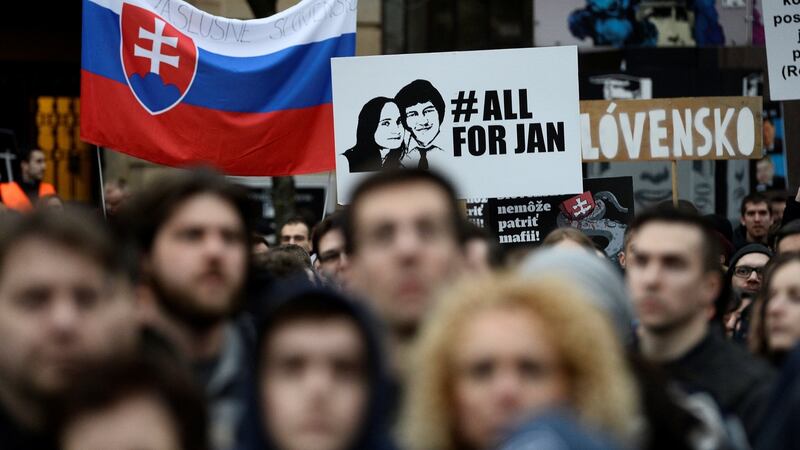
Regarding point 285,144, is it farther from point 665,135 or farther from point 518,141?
point 665,135

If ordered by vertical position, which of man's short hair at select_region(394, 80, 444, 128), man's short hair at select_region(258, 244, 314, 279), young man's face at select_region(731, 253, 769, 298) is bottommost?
young man's face at select_region(731, 253, 769, 298)

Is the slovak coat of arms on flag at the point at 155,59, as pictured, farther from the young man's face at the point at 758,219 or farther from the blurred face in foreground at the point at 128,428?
the blurred face in foreground at the point at 128,428

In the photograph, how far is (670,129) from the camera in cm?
1066

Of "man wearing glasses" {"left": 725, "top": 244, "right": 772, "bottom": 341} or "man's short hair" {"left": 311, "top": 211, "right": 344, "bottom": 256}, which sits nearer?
"man's short hair" {"left": 311, "top": 211, "right": 344, "bottom": 256}

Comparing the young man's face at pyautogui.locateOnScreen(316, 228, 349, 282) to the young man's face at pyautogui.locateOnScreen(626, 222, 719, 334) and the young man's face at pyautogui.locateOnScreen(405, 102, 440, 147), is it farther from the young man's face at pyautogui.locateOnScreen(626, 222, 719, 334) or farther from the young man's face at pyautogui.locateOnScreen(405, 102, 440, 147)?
the young man's face at pyautogui.locateOnScreen(626, 222, 719, 334)

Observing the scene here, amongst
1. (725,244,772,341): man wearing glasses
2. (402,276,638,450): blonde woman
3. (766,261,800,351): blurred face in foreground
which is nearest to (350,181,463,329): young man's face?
(402,276,638,450): blonde woman

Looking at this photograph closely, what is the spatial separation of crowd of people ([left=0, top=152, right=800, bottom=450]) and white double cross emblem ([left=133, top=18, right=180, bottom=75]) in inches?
180

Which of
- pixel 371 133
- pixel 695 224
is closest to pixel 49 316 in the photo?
pixel 695 224

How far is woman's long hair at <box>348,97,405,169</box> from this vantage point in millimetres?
9312

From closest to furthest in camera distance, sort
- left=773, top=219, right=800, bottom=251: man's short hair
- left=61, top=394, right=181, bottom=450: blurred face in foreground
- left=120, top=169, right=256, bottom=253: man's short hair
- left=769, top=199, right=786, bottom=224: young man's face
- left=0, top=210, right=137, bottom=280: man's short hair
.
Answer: left=61, top=394, right=181, bottom=450: blurred face in foreground < left=0, top=210, right=137, bottom=280: man's short hair < left=120, top=169, right=256, bottom=253: man's short hair < left=773, top=219, right=800, bottom=251: man's short hair < left=769, top=199, right=786, bottom=224: young man's face

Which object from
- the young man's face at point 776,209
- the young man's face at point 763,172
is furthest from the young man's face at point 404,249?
the young man's face at point 763,172

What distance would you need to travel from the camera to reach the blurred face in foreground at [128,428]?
A: 3.14m

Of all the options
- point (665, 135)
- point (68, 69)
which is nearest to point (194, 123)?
point (665, 135)

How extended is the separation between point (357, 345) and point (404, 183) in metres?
0.88
